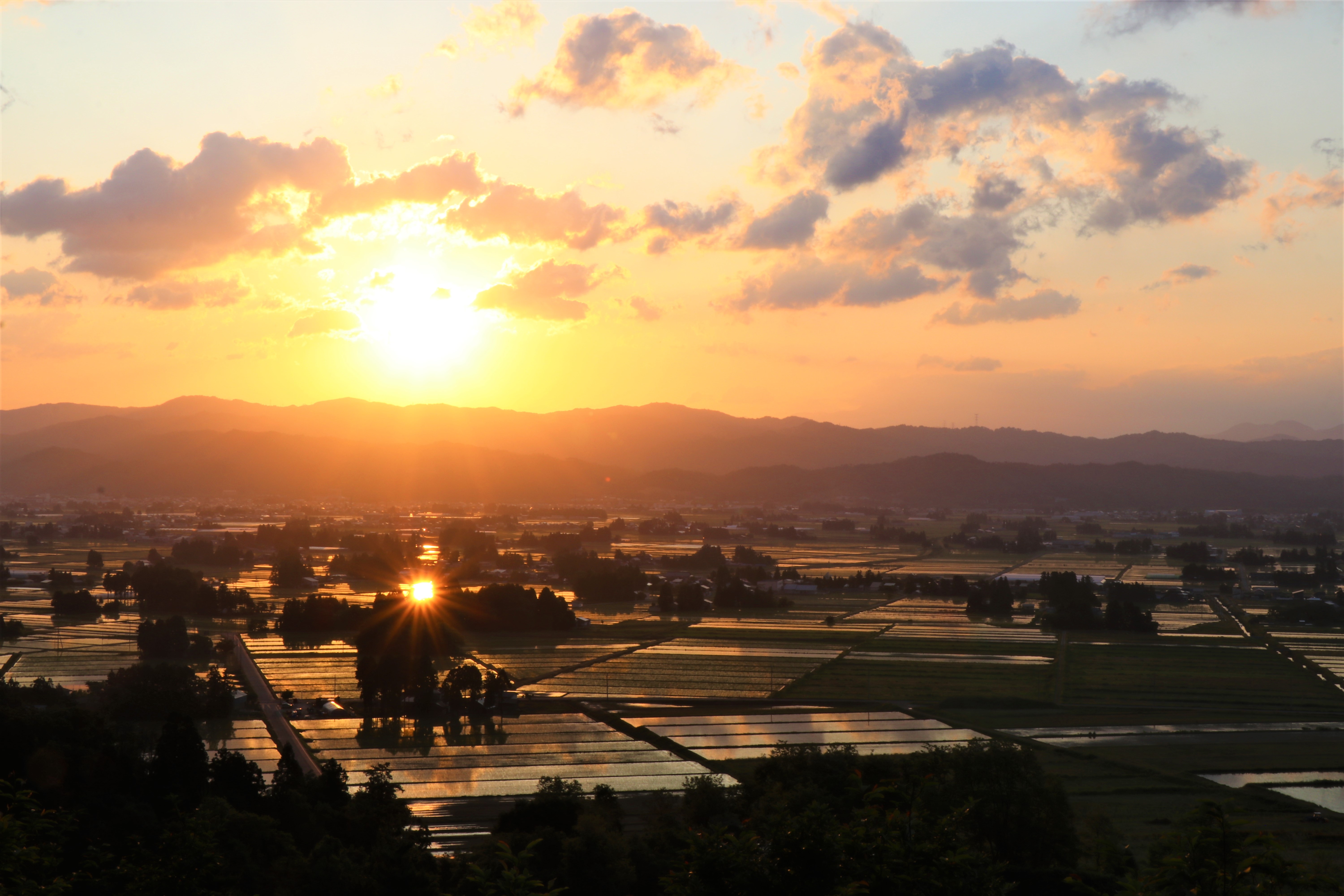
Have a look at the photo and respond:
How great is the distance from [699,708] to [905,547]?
220 ft

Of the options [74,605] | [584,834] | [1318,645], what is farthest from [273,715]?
[1318,645]

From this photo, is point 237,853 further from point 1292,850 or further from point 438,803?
point 1292,850

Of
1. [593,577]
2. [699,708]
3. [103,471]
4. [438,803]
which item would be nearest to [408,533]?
[593,577]

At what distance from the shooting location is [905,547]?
97.1m

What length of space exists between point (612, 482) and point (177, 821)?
182572mm

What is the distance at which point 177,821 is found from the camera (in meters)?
14.4

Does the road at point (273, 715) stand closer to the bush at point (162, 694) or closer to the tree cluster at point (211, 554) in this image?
the bush at point (162, 694)

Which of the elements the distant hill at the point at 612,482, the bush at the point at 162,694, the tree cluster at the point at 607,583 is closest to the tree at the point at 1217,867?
the bush at the point at 162,694

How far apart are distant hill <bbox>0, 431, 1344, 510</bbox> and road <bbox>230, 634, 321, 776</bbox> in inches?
4985

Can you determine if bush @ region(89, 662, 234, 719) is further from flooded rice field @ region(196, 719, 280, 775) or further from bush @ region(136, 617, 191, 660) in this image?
bush @ region(136, 617, 191, 660)

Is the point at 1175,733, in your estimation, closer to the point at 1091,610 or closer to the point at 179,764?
the point at 1091,610

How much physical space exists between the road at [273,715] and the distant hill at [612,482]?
126614 mm

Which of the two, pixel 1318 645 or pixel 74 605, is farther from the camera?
pixel 74 605

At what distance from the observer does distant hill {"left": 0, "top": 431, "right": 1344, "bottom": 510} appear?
556 ft
